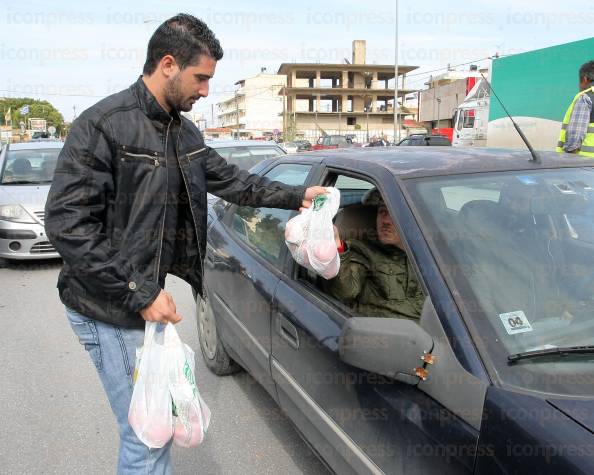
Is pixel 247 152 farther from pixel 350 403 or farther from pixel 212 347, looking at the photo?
pixel 350 403

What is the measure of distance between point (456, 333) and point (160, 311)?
0.91 m

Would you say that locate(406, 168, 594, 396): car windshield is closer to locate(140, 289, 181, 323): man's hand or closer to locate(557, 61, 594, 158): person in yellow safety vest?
locate(140, 289, 181, 323): man's hand

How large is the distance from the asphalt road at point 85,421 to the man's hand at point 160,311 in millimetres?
1340

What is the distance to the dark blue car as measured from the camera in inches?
55.1

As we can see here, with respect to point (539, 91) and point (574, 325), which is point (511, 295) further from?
point (539, 91)

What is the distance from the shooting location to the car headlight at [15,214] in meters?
6.58

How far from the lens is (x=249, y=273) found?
2.88 meters

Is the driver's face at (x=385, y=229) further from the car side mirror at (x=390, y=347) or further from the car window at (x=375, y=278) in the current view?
the car side mirror at (x=390, y=347)

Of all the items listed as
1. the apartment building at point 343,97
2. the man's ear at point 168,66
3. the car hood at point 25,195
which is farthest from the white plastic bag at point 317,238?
the apartment building at point 343,97

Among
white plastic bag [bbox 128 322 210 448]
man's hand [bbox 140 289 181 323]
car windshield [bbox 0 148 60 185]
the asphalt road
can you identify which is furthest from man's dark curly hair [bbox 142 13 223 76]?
car windshield [bbox 0 148 60 185]

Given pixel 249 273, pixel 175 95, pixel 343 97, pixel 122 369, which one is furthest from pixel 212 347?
pixel 343 97

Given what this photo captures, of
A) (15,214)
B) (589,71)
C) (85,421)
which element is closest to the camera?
(85,421)

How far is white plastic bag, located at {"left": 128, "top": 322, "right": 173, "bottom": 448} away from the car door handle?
667 mm

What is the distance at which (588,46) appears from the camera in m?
12.5
